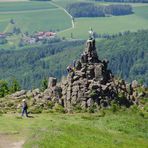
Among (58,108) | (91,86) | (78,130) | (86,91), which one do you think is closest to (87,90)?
(86,91)

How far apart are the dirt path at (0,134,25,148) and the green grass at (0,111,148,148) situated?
831 millimetres

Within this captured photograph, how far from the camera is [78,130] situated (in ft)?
234

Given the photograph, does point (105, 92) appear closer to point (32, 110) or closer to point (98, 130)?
point (32, 110)

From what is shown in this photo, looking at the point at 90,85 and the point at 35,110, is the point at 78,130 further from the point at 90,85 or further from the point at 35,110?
the point at 90,85

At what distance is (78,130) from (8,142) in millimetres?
10824

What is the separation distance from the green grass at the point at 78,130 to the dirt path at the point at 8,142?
83 centimetres

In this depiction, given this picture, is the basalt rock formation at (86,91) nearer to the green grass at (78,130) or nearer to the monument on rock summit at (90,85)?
the monument on rock summit at (90,85)

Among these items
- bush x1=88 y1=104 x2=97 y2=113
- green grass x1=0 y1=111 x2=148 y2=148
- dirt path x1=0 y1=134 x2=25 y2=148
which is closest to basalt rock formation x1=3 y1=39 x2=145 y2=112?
bush x1=88 y1=104 x2=97 y2=113

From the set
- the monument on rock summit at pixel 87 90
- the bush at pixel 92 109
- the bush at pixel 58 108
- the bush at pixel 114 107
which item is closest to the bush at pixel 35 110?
the monument on rock summit at pixel 87 90

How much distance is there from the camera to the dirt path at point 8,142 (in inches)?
2454

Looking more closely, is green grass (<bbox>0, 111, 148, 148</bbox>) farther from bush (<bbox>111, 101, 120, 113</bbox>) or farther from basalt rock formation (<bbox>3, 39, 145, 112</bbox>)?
basalt rock formation (<bbox>3, 39, 145, 112</bbox>)

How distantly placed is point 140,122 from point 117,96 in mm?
14905

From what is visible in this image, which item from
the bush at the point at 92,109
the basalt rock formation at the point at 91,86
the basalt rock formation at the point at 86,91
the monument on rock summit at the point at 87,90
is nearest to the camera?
the bush at the point at 92,109

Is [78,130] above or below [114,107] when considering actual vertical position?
above
